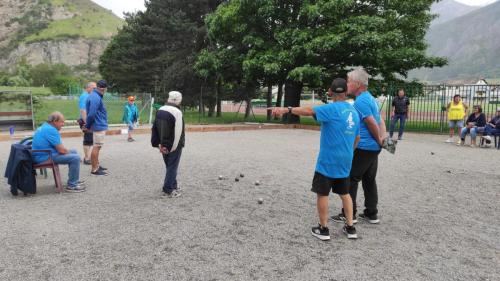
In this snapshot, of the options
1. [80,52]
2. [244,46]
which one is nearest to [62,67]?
[80,52]

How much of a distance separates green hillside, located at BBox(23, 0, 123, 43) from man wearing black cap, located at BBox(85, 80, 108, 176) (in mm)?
149763

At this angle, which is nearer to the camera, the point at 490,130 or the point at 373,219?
the point at 373,219

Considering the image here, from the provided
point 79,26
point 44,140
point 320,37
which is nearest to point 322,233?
point 44,140

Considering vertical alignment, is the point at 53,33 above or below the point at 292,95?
above

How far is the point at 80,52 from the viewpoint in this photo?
15662 centimetres

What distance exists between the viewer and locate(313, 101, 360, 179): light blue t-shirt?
422 centimetres

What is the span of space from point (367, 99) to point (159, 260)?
287cm

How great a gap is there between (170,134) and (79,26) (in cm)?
18817

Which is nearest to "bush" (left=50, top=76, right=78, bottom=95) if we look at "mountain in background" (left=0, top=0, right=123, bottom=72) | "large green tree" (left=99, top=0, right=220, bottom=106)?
"large green tree" (left=99, top=0, right=220, bottom=106)

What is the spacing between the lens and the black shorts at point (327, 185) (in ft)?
14.3

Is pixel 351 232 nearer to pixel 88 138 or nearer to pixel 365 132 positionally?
pixel 365 132

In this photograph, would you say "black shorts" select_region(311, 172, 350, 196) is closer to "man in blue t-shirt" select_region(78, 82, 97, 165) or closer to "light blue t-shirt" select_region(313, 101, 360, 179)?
"light blue t-shirt" select_region(313, 101, 360, 179)

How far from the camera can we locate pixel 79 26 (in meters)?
173

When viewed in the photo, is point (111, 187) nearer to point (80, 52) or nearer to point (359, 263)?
point (359, 263)
